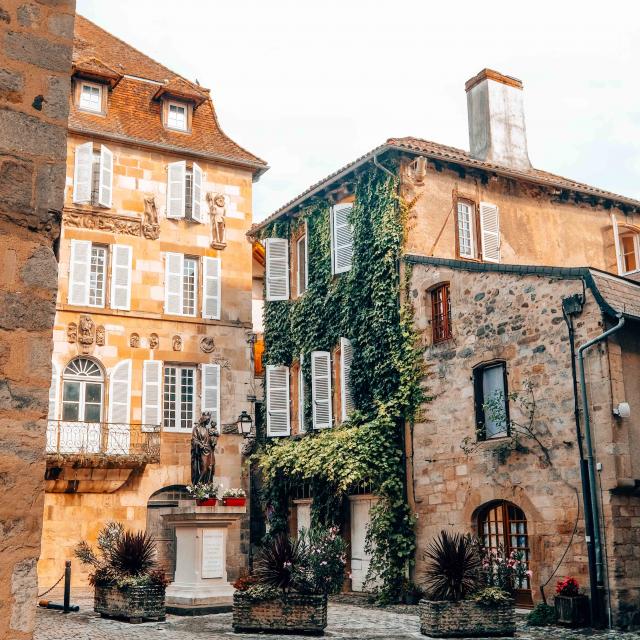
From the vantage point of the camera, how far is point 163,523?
2083 cm

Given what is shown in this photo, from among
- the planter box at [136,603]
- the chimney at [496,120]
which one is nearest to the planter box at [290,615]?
the planter box at [136,603]

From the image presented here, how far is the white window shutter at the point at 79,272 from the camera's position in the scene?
67.7 ft

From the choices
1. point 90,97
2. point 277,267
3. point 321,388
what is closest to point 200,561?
point 321,388

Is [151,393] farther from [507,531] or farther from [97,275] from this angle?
[507,531]

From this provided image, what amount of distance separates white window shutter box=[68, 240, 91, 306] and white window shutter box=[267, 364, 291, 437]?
4701mm

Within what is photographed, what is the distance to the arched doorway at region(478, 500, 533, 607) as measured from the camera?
14023mm

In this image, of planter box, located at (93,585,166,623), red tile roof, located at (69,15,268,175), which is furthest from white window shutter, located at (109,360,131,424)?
planter box, located at (93,585,166,623)

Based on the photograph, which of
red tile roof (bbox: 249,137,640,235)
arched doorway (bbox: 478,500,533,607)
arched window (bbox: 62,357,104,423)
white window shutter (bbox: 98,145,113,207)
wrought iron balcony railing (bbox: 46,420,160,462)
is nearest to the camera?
arched doorway (bbox: 478,500,533,607)

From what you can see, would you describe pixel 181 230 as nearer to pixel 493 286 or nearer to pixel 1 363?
pixel 493 286

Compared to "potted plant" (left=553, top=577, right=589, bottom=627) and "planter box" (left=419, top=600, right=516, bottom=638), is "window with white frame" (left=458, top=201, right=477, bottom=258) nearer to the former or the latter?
"potted plant" (left=553, top=577, right=589, bottom=627)

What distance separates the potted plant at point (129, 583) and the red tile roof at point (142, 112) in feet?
36.9

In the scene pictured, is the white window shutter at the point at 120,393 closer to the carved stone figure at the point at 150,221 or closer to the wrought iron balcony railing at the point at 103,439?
the wrought iron balcony railing at the point at 103,439

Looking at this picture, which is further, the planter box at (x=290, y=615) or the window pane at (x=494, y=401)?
the window pane at (x=494, y=401)

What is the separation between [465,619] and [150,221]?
543 inches
